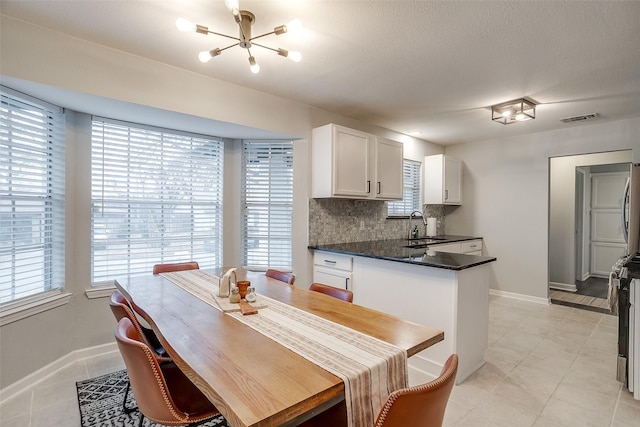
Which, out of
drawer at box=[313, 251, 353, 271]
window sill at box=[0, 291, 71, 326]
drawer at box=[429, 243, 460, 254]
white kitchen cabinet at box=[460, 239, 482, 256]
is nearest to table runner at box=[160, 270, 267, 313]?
window sill at box=[0, 291, 71, 326]

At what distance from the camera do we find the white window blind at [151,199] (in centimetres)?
278

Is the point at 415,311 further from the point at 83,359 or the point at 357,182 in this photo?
the point at 83,359

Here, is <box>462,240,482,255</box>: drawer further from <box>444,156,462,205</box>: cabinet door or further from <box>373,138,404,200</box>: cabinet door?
<box>373,138,404,200</box>: cabinet door

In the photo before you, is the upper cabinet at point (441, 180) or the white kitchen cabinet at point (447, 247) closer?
the white kitchen cabinet at point (447, 247)

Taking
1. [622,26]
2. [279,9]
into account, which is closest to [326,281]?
[279,9]

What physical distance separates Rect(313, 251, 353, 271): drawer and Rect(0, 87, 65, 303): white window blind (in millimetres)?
2287

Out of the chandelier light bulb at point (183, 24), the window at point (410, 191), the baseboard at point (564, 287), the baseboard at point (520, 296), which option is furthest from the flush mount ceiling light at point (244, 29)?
the baseboard at point (564, 287)

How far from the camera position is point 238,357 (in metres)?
1.11

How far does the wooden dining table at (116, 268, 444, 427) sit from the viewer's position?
86 cm

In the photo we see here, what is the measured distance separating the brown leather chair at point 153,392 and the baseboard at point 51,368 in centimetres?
161

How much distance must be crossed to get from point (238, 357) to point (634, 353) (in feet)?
8.83

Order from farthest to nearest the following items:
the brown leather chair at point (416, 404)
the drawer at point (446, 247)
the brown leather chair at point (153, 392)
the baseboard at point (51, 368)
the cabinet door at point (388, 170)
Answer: the drawer at point (446, 247) < the cabinet door at point (388, 170) < the baseboard at point (51, 368) < the brown leather chair at point (153, 392) < the brown leather chair at point (416, 404)

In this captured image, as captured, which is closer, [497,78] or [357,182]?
[497,78]

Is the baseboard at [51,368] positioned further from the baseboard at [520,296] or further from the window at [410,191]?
the baseboard at [520,296]
